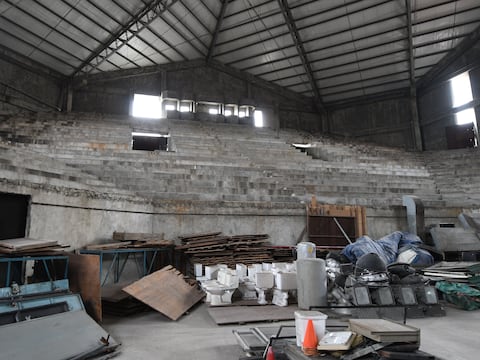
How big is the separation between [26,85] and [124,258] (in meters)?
17.9

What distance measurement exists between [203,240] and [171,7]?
15612 millimetres

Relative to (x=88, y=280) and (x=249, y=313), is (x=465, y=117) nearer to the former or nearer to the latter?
(x=249, y=313)

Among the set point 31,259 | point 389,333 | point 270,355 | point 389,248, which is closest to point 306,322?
point 270,355

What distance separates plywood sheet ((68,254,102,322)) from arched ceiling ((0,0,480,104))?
16.1 m

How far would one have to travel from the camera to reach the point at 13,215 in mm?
7094

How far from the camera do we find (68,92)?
23.1 m

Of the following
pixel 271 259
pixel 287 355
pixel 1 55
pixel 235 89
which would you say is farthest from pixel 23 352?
pixel 235 89

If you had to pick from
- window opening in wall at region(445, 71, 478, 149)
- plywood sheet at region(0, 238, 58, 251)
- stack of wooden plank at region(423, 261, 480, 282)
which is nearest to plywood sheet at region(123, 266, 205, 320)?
plywood sheet at region(0, 238, 58, 251)

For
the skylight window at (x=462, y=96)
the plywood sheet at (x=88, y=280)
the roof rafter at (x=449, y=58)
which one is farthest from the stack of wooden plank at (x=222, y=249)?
the roof rafter at (x=449, y=58)

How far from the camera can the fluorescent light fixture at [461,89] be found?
23109 mm

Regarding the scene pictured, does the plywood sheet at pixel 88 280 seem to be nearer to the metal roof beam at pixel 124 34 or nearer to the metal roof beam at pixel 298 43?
the metal roof beam at pixel 124 34

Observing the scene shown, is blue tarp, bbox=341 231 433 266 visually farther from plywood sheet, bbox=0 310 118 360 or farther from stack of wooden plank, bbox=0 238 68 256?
stack of wooden plank, bbox=0 238 68 256

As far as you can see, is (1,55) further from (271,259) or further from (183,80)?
(271,259)

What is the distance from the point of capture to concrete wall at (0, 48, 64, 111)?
1962cm
